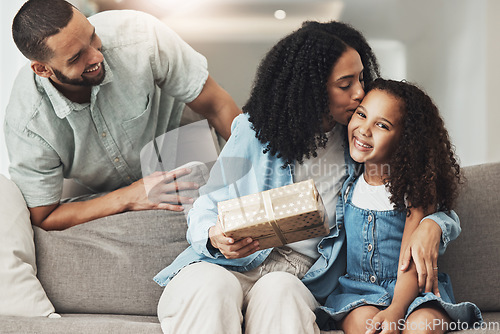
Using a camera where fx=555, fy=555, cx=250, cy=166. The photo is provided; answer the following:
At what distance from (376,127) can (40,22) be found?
836mm

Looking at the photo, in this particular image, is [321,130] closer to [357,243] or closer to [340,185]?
[340,185]

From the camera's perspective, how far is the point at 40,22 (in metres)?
1.34

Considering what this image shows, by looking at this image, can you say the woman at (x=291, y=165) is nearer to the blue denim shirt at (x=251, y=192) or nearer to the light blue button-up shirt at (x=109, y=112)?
the blue denim shirt at (x=251, y=192)

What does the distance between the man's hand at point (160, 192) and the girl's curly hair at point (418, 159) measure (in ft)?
1.84

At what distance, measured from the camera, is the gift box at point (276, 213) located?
98 cm

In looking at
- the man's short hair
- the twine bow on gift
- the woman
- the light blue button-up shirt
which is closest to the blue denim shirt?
the woman

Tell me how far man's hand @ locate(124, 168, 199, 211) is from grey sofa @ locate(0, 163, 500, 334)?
44 millimetres

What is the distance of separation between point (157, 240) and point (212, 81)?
0.50 metres

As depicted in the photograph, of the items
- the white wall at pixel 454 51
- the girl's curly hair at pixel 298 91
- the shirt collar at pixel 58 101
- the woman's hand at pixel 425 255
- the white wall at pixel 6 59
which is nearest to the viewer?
the woman's hand at pixel 425 255

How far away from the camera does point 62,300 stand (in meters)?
A: 1.36

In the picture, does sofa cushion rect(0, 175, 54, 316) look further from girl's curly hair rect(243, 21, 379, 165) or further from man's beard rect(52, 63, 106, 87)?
girl's curly hair rect(243, 21, 379, 165)

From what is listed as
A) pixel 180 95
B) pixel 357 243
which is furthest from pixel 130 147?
pixel 357 243

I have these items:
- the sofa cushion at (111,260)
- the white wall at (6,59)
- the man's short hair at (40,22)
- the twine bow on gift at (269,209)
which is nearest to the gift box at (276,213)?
the twine bow on gift at (269,209)

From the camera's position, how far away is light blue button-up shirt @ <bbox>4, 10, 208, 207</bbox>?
1.45 meters
